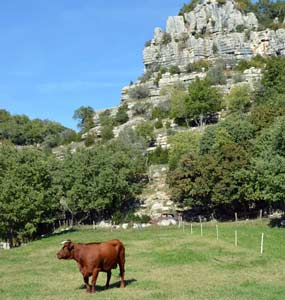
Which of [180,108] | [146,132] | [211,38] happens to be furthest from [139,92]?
[146,132]

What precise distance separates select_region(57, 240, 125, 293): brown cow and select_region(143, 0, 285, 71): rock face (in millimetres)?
110189

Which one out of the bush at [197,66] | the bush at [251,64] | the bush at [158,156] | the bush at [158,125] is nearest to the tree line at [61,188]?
the bush at [158,156]

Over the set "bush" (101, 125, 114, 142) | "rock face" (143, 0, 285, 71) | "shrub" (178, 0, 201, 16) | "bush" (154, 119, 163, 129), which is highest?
"shrub" (178, 0, 201, 16)

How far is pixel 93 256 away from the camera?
17.8m

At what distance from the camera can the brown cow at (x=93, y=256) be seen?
17781 millimetres

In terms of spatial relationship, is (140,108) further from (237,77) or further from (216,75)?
(237,77)

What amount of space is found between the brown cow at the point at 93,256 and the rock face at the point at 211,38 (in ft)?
362

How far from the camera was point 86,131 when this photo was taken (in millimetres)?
116188

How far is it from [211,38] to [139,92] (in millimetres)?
26111

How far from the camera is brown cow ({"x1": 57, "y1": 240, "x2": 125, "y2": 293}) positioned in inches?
700

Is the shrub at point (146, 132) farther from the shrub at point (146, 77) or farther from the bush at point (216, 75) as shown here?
the shrub at point (146, 77)

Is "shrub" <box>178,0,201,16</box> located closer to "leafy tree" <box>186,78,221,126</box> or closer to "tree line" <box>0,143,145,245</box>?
"leafy tree" <box>186,78,221,126</box>

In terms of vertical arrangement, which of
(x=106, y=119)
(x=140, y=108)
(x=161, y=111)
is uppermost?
(x=140, y=108)

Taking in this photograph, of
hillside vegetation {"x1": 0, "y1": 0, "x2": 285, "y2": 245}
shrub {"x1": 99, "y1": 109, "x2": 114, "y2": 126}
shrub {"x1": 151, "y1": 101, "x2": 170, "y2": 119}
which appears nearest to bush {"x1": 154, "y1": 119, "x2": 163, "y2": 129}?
hillside vegetation {"x1": 0, "y1": 0, "x2": 285, "y2": 245}
